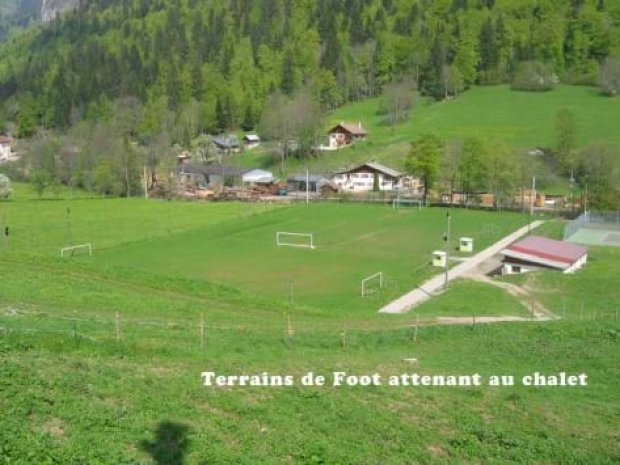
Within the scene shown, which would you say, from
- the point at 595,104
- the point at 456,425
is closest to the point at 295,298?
the point at 456,425

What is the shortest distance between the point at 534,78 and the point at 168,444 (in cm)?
12955

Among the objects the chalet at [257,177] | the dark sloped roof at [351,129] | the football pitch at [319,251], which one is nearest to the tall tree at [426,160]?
the football pitch at [319,251]

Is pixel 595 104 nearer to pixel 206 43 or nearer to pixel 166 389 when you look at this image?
pixel 206 43

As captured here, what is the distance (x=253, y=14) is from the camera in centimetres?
19525

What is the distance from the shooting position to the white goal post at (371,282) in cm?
3947

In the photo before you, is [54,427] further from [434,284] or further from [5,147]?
[5,147]

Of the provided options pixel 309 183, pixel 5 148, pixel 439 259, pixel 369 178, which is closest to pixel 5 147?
pixel 5 148

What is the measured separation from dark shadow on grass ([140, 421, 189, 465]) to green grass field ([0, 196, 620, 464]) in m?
0.04

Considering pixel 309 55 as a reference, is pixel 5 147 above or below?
below

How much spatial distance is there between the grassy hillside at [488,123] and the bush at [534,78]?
6.68ft

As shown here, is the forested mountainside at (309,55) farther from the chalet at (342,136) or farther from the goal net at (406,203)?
the goal net at (406,203)

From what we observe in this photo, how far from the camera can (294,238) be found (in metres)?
57.0

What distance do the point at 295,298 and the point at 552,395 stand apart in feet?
70.2

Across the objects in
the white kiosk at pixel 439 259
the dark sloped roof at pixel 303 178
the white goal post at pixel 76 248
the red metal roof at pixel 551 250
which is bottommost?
the dark sloped roof at pixel 303 178
